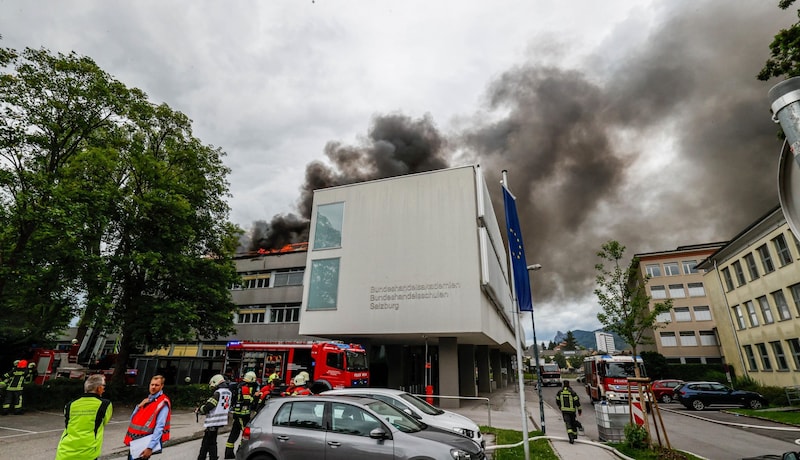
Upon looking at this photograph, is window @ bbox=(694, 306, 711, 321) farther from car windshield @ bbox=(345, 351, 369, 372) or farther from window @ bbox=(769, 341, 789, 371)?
car windshield @ bbox=(345, 351, 369, 372)

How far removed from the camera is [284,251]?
1623 inches

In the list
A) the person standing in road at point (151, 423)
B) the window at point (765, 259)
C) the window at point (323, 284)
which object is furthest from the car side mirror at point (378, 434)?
the window at point (765, 259)

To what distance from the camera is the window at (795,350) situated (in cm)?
2450

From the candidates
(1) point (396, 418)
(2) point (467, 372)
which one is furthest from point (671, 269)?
(1) point (396, 418)

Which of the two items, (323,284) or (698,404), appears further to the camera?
(323,284)

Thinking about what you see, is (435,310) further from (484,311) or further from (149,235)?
(149,235)

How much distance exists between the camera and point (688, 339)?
49.3 meters

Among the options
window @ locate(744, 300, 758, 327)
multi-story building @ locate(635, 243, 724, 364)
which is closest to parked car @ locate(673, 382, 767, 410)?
window @ locate(744, 300, 758, 327)

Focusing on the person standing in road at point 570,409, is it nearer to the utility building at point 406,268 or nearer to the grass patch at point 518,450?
the grass patch at point 518,450

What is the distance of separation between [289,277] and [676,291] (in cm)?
5210

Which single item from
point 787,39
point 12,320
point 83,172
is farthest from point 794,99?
point 12,320

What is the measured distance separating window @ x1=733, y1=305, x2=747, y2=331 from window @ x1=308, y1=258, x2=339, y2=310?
33766 millimetres

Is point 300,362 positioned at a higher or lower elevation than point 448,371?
higher

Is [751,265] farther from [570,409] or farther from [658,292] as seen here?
[570,409]
